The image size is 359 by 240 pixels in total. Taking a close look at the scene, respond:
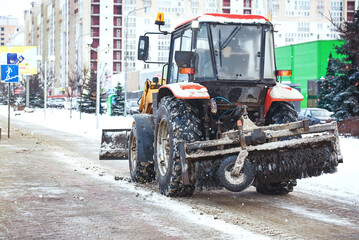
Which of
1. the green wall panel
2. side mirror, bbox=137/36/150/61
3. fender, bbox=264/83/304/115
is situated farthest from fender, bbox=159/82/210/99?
the green wall panel

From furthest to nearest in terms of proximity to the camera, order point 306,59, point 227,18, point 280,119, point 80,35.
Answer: point 80,35 → point 306,59 → point 227,18 → point 280,119

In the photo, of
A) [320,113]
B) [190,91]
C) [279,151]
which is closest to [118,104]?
[320,113]

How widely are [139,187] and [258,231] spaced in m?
3.96

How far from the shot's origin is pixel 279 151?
8.23m

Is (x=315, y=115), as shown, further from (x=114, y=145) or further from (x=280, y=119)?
(x=280, y=119)

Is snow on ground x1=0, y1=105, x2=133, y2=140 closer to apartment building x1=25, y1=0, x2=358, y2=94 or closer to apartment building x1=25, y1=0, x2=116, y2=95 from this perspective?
apartment building x1=25, y1=0, x2=116, y2=95

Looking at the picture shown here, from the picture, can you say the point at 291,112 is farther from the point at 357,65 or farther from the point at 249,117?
the point at 357,65

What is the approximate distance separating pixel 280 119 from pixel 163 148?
1.80 m

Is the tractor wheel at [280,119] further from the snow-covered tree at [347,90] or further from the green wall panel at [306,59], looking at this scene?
the green wall panel at [306,59]

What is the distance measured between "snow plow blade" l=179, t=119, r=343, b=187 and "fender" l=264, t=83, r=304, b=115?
2.39 ft

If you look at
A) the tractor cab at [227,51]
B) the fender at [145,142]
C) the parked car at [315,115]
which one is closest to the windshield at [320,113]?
the parked car at [315,115]

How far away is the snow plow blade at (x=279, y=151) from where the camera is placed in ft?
26.7

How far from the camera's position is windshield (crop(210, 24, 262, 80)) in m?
9.08

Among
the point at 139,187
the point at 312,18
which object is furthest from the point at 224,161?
the point at 312,18
